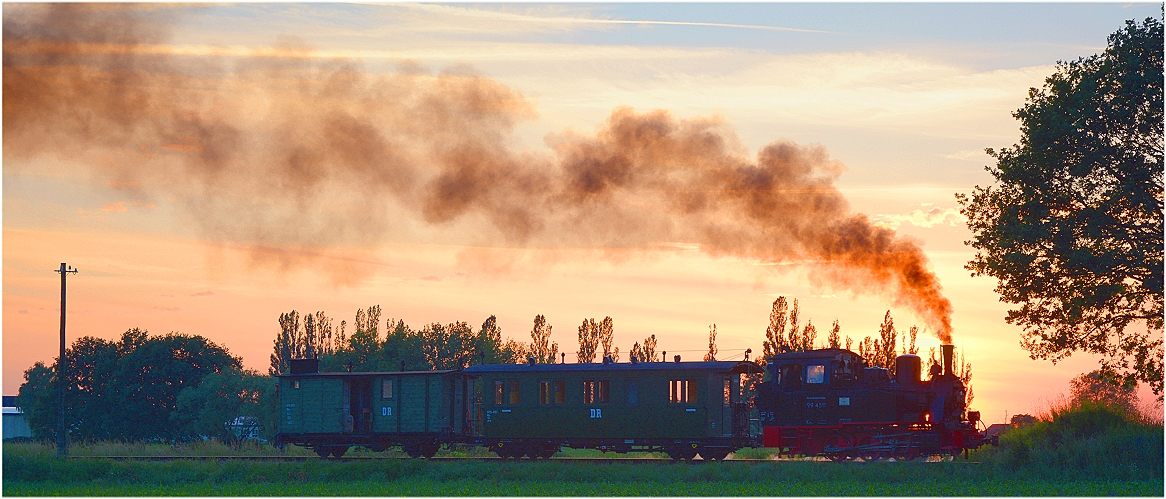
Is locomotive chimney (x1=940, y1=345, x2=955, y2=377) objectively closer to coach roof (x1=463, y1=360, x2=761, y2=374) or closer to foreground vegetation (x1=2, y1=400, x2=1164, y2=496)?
foreground vegetation (x1=2, y1=400, x2=1164, y2=496)

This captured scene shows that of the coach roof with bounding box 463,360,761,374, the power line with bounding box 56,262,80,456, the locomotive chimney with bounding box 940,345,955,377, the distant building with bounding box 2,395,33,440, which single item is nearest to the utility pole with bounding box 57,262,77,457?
the power line with bounding box 56,262,80,456

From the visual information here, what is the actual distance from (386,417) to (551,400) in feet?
21.7

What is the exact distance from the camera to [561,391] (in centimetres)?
3397

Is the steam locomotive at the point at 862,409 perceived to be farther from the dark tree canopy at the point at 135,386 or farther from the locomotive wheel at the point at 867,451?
the dark tree canopy at the point at 135,386

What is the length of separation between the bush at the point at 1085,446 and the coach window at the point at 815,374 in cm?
480

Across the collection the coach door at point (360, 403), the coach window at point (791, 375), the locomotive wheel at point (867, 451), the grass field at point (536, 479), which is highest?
the coach window at point (791, 375)

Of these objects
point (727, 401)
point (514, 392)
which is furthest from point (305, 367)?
point (727, 401)

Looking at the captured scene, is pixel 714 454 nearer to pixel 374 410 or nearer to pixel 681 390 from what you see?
pixel 681 390

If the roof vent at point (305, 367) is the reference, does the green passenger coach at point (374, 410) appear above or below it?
below

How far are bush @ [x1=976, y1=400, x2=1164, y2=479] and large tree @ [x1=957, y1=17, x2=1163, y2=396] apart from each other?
3.30 meters

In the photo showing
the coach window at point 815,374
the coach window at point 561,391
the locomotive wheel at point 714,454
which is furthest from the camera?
the coach window at point 561,391

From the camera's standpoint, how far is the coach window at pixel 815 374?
1247 inches

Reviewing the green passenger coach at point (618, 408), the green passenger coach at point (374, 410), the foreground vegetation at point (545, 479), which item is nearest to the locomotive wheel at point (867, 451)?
the foreground vegetation at point (545, 479)

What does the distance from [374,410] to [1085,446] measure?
22466 millimetres
